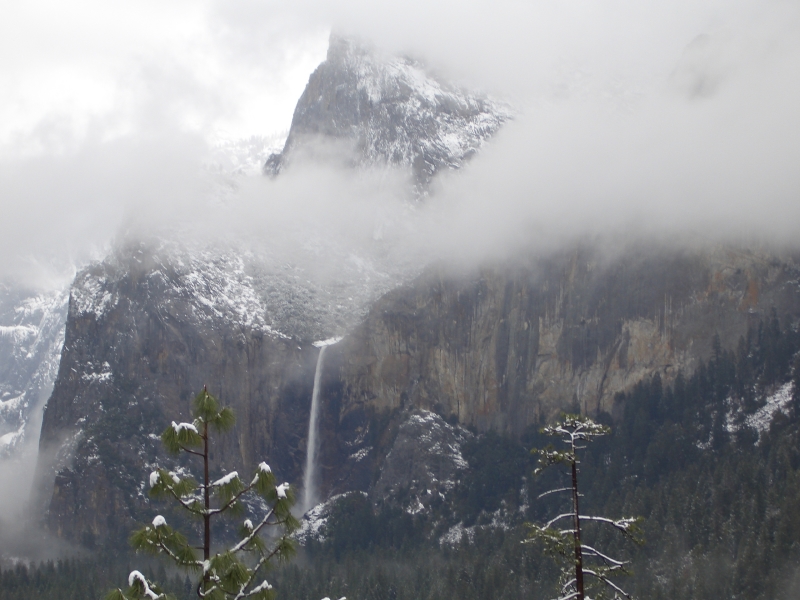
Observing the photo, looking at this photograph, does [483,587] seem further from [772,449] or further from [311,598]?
[772,449]

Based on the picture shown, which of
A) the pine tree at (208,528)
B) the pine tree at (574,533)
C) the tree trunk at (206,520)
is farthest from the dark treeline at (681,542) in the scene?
the tree trunk at (206,520)

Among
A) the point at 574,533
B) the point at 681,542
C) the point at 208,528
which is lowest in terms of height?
the point at 208,528

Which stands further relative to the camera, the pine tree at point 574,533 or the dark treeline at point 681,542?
the dark treeline at point 681,542

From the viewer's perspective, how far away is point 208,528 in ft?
89.5

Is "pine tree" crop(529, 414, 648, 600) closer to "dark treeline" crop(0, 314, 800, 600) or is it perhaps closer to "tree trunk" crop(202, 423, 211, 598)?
"tree trunk" crop(202, 423, 211, 598)

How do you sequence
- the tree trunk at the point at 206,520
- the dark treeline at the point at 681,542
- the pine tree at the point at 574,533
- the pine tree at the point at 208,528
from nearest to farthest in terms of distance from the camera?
the pine tree at the point at 208,528 < the tree trunk at the point at 206,520 < the pine tree at the point at 574,533 < the dark treeline at the point at 681,542

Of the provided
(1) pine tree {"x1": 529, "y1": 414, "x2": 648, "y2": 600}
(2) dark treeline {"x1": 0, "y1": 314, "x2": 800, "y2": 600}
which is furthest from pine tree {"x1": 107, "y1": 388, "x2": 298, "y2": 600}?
(2) dark treeline {"x1": 0, "y1": 314, "x2": 800, "y2": 600}

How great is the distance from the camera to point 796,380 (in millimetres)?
190625

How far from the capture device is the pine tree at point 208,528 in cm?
2641

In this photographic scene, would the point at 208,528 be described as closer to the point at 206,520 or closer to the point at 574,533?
the point at 206,520

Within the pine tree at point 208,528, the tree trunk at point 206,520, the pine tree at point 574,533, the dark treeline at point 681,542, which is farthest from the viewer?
the dark treeline at point 681,542

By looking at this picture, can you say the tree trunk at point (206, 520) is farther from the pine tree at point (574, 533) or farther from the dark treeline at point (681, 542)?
the dark treeline at point (681, 542)

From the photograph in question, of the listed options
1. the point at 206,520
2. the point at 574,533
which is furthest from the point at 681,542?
the point at 206,520

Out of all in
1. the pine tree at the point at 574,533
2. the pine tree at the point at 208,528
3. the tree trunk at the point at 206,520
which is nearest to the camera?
the pine tree at the point at 208,528
